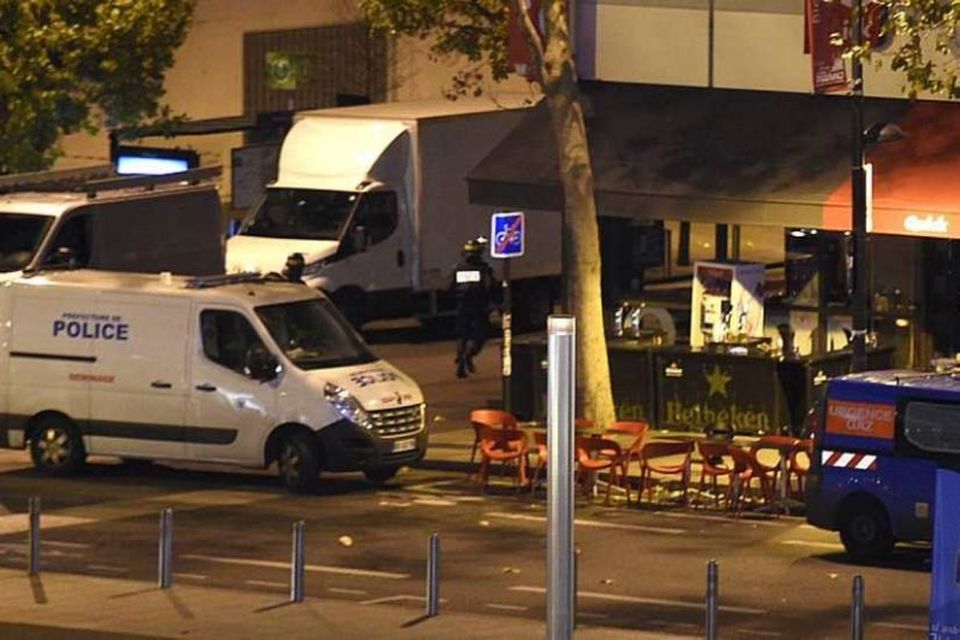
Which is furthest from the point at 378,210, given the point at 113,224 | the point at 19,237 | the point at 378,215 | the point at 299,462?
the point at 299,462

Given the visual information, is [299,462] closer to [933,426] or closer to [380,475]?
[380,475]

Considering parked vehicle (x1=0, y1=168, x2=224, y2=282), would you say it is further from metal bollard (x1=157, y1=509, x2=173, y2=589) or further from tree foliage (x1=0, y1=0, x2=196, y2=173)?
metal bollard (x1=157, y1=509, x2=173, y2=589)

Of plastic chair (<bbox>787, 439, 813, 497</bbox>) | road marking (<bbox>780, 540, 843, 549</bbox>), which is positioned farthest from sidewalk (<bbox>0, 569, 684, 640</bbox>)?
plastic chair (<bbox>787, 439, 813, 497</bbox>)

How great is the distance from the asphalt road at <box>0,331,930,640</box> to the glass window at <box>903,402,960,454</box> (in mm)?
1095

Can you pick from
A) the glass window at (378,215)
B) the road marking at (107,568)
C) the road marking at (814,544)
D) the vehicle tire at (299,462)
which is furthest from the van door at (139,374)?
the glass window at (378,215)

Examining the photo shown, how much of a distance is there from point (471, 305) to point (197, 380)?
29.9ft

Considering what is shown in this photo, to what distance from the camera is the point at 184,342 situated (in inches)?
993

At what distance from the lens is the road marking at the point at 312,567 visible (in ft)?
66.4

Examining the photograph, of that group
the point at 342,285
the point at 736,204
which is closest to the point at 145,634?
the point at 736,204

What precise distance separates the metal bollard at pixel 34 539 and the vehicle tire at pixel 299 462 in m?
5.10

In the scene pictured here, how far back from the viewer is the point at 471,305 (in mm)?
33781

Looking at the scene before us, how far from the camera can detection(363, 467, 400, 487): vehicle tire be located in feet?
83.9

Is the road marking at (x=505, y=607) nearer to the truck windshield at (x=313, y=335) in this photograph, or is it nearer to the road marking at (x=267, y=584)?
the road marking at (x=267, y=584)

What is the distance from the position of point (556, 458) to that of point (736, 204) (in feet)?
57.5
